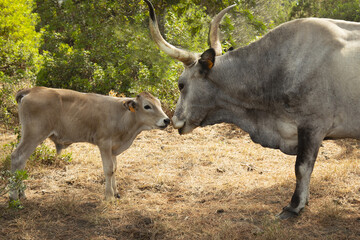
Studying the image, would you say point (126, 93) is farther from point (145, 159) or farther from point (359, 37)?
Result: point (359, 37)

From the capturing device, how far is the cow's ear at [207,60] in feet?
16.0

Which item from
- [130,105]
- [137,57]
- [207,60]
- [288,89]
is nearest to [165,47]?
[207,60]

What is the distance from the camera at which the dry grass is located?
175 inches

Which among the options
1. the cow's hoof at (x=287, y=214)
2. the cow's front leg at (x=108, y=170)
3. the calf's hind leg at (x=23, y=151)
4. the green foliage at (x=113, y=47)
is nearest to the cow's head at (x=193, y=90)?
the cow's front leg at (x=108, y=170)

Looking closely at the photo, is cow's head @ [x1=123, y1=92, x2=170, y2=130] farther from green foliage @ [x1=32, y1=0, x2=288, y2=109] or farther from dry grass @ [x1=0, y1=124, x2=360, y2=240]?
green foliage @ [x1=32, y1=0, x2=288, y2=109]

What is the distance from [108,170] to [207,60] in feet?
6.36

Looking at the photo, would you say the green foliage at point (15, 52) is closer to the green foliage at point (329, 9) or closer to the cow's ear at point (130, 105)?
the cow's ear at point (130, 105)

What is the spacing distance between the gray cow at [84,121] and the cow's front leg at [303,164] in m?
1.94

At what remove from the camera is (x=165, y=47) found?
16.3ft

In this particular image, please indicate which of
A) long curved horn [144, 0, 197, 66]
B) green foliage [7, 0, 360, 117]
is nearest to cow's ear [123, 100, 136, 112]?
long curved horn [144, 0, 197, 66]

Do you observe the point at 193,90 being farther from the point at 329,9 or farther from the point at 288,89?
the point at 329,9

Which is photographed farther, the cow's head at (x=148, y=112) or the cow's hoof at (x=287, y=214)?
the cow's head at (x=148, y=112)

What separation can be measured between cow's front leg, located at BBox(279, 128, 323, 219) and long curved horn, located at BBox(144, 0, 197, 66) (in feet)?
5.24

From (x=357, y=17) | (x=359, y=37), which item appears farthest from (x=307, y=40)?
(x=357, y=17)
